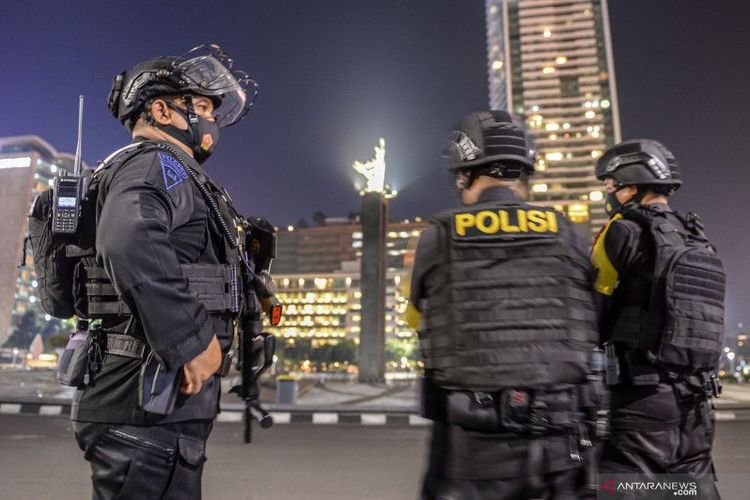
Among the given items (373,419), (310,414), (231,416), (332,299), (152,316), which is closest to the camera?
(152,316)

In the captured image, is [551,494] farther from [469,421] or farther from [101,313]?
[101,313]

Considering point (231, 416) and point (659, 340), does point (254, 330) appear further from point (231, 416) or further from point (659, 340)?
point (231, 416)

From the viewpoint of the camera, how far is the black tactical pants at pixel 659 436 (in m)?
2.62

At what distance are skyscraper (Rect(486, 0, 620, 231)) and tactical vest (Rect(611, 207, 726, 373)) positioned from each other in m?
119

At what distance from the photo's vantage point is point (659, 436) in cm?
265

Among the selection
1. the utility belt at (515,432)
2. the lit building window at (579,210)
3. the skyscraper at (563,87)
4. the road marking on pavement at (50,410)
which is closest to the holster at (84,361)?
the utility belt at (515,432)

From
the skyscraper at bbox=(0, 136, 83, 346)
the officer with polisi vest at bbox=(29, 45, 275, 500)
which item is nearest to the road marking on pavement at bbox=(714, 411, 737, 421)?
the officer with polisi vest at bbox=(29, 45, 275, 500)

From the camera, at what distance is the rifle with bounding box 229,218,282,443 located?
233 cm

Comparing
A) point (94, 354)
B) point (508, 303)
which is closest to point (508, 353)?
point (508, 303)

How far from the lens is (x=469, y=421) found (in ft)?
6.01

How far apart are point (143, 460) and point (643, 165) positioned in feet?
9.91

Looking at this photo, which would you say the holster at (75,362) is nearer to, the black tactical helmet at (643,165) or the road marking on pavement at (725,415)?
the black tactical helmet at (643,165)

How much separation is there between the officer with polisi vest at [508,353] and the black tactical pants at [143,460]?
84cm

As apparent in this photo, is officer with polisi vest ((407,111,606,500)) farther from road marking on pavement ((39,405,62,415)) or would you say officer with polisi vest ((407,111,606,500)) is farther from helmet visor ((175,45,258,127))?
road marking on pavement ((39,405,62,415))
